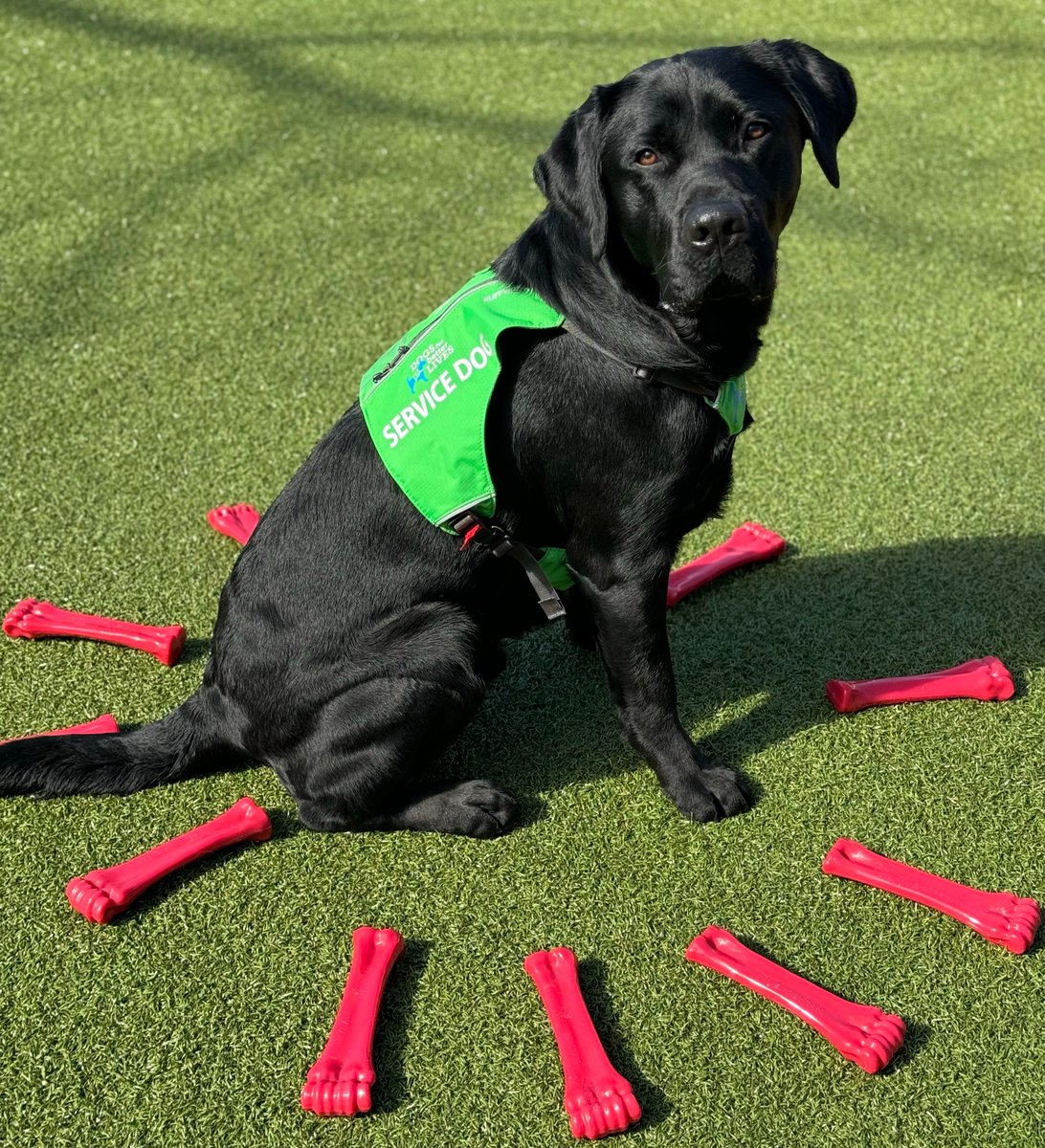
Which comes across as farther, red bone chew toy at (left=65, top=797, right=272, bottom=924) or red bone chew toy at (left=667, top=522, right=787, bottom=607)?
red bone chew toy at (left=667, top=522, right=787, bottom=607)

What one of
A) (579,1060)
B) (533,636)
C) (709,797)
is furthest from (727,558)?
(579,1060)

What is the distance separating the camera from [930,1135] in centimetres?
228

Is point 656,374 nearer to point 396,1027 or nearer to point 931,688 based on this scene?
point 931,688

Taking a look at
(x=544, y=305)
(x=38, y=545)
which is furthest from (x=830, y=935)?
(x=38, y=545)

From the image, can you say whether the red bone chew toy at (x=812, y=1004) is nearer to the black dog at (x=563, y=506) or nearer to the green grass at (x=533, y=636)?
the green grass at (x=533, y=636)

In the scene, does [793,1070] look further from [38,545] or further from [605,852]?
[38,545]

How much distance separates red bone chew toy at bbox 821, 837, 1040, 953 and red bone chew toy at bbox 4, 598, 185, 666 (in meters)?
1.90

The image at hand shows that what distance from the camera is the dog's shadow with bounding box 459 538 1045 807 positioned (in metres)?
3.24

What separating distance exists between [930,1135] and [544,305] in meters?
1.87

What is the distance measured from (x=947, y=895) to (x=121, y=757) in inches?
77.8

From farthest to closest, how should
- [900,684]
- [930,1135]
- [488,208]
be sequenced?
[488,208] < [900,684] < [930,1135]

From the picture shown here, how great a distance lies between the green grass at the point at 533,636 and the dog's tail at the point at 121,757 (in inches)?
3.8

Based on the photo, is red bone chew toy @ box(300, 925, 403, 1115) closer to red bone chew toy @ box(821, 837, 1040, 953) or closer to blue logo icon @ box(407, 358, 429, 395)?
red bone chew toy @ box(821, 837, 1040, 953)

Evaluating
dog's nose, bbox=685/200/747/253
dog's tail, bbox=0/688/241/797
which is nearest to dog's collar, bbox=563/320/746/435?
dog's nose, bbox=685/200/747/253
